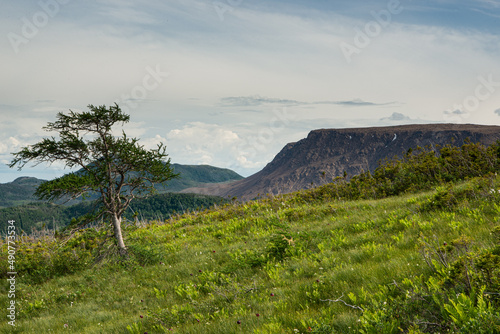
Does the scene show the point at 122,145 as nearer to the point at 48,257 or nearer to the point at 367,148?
the point at 48,257

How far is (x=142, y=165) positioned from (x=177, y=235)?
4.67 meters

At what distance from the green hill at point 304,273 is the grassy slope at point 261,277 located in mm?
33

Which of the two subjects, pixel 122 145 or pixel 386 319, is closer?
pixel 386 319

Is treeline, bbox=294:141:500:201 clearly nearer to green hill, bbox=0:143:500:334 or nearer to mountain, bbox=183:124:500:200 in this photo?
green hill, bbox=0:143:500:334

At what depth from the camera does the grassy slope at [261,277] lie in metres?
4.84

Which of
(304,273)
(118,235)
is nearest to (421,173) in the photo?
(304,273)

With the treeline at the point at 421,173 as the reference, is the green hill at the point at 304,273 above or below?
below

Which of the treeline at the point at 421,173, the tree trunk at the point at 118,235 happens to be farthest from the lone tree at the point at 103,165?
the treeline at the point at 421,173

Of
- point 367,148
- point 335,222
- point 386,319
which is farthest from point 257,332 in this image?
point 367,148

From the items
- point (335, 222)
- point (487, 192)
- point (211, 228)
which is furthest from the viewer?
point (211, 228)

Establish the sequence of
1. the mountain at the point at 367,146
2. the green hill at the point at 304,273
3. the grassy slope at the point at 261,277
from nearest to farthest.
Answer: the green hill at the point at 304,273 < the grassy slope at the point at 261,277 < the mountain at the point at 367,146

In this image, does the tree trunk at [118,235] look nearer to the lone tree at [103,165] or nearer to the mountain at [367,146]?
the lone tree at [103,165]

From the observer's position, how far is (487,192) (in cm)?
827

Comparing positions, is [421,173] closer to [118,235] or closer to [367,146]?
[118,235]
